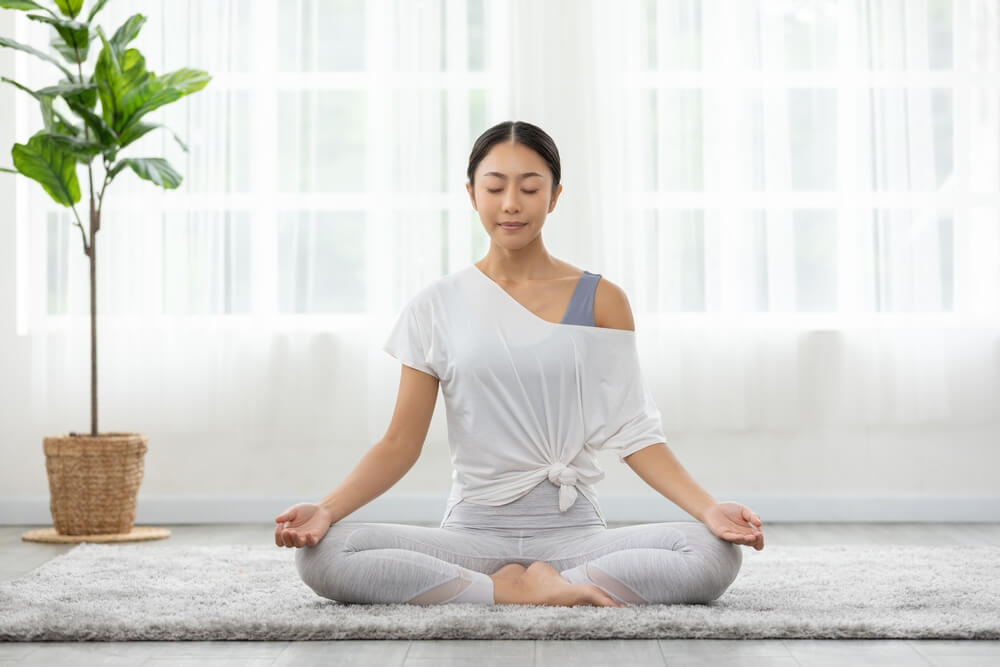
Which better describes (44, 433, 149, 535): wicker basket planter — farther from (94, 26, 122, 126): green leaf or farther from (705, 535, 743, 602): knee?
(705, 535, 743, 602): knee

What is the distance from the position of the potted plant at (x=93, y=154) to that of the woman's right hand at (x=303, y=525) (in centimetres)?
165

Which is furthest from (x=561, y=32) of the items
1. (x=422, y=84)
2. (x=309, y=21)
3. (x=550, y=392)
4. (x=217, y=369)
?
(x=550, y=392)

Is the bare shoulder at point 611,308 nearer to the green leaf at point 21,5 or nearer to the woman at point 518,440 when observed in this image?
the woman at point 518,440

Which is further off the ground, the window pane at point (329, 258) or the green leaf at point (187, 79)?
the green leaf at point (187, 79)

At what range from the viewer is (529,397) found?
7.61ft

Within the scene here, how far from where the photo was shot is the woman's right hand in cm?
211

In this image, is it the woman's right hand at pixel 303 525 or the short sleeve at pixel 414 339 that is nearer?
the woman's right hand at pixel 303 525

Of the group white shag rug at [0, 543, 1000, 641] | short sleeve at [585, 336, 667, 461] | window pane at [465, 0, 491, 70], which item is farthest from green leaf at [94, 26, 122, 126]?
short sleeve at [585, 336, 667, 461]

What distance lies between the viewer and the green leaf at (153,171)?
12.0 ft

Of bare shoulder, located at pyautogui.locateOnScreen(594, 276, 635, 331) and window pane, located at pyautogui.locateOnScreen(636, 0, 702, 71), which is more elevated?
window pane, located at pyautogui.locateOnScreen(636, 0, 702, 71)

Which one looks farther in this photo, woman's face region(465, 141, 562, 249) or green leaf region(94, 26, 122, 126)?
green leaf region(94, 26, 122, 126)

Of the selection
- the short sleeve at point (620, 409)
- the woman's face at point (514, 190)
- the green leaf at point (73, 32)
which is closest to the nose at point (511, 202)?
the woman's face at point (514, 190)

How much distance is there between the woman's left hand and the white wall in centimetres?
194

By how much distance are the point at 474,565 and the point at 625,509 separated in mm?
1901
